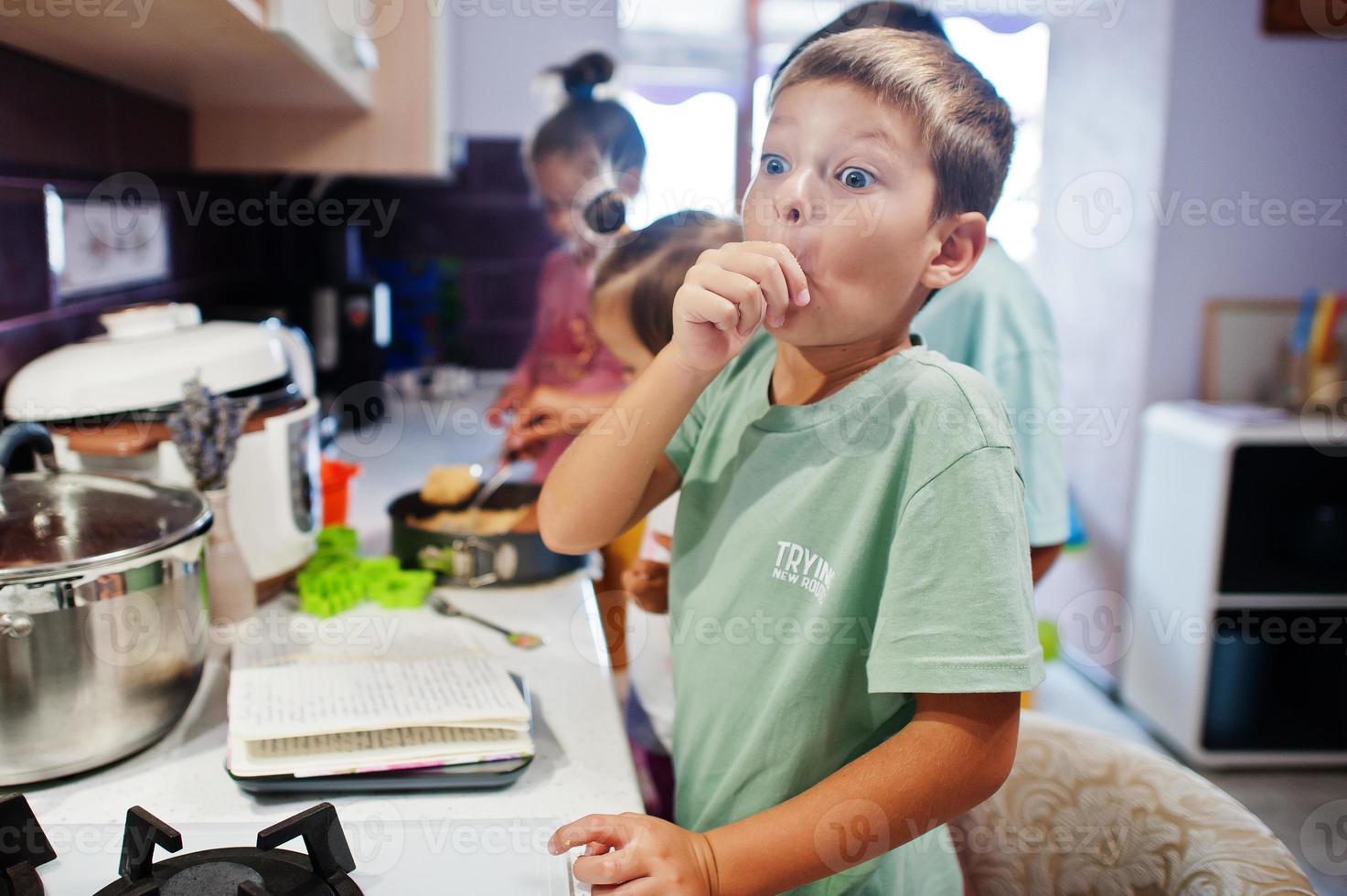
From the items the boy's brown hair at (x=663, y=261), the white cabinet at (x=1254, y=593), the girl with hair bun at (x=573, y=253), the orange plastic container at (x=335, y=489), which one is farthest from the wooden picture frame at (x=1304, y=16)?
the orange plastic container at (x=335, y=489)

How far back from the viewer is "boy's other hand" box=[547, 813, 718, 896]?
1.86 ft

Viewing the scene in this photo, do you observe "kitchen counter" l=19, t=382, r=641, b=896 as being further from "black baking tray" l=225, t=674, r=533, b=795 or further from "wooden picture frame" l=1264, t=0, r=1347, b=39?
"wooden picture frame" l=1264, t=0, r=1347, b=39

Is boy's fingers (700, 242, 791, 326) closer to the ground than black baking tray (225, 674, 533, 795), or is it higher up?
higher up

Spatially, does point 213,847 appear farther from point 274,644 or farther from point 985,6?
point 985,6


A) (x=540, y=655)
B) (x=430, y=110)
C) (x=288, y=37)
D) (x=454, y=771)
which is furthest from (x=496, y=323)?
(x=454, y=771)

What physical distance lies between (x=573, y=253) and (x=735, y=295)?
4.31 feet

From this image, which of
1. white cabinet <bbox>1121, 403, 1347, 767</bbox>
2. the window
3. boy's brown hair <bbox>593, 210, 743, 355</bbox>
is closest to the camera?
boy's brown hair <bbox>593, 210, 743, 355</bbox>

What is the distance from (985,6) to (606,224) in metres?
2.35

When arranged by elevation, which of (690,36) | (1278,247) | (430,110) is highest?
(690,36)

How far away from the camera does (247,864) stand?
23.5 inches

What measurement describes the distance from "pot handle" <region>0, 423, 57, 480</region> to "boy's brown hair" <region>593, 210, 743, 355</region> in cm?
57

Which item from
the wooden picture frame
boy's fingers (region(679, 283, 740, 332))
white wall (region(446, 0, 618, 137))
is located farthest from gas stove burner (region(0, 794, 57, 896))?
the wooden picture frame

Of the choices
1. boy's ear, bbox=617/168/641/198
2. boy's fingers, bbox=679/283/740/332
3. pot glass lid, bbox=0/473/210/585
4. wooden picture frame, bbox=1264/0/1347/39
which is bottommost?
pot glass lid, bbox=0/473/210/585

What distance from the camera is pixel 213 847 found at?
2.13 ft
